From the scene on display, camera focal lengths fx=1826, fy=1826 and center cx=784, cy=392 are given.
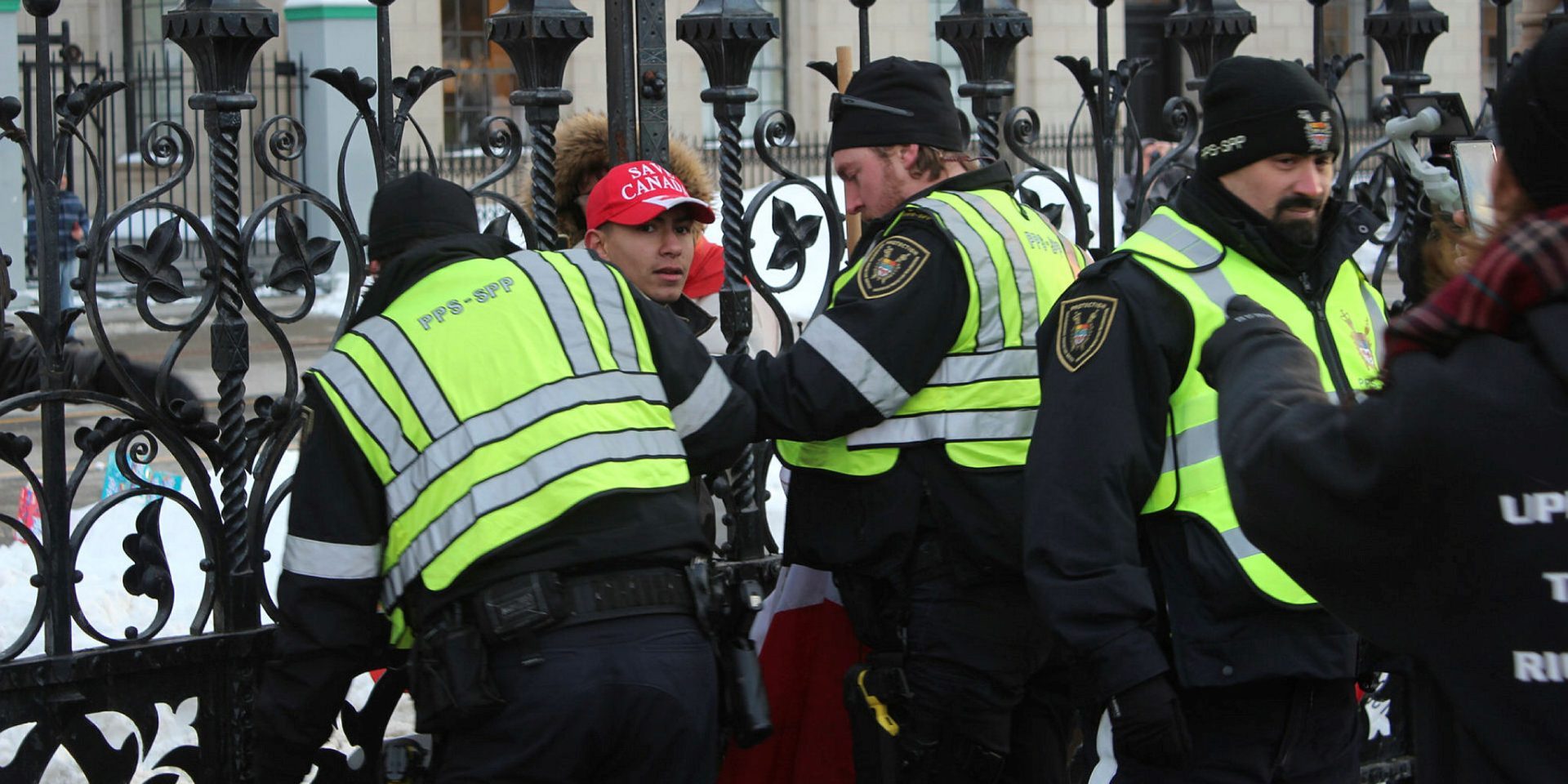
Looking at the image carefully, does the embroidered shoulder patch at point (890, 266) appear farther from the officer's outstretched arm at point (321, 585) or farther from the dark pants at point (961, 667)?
the officer's outstretched arm at point (321, 585)

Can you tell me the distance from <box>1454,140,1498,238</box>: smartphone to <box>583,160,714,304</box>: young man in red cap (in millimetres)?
1596

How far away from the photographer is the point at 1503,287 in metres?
1.98

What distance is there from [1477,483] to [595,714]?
1601mm

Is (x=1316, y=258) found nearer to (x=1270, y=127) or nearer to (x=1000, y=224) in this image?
(x=1270, y=127)

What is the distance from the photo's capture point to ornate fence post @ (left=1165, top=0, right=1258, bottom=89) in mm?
4758

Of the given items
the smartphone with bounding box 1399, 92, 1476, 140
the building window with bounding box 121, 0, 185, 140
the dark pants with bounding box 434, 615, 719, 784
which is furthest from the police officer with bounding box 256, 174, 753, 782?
the building window with bounding box 121, 0, 185, 140

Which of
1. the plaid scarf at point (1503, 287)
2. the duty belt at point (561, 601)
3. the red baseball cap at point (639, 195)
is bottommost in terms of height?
the duty belt at point (561, 601)

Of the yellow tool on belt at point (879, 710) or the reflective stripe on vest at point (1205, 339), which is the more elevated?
the reflective stripe on vest at point (1205, 339)

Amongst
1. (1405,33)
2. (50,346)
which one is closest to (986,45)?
(1405,33)

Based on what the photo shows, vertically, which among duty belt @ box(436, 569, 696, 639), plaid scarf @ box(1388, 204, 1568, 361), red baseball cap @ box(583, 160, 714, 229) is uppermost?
red baseball cap @ box(583, 160, 714, 229)

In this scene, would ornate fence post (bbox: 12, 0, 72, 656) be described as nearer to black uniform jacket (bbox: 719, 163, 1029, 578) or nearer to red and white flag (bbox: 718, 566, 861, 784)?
black uniform jacket (bbox: 719, 163, 1029, 578)

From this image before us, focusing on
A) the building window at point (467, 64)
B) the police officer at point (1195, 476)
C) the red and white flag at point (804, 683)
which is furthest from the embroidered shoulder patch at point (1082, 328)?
the building window at point (467, 64)

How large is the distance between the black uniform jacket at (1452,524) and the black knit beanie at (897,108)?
69.1 inches

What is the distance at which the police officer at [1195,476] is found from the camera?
10.3ft
